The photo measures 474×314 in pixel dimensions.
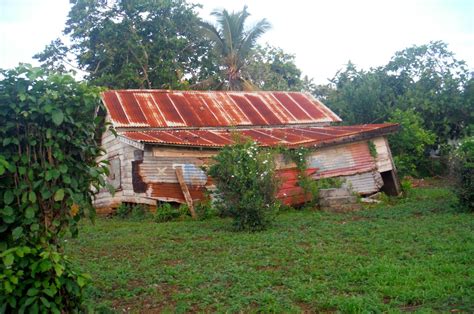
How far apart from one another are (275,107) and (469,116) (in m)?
9.43

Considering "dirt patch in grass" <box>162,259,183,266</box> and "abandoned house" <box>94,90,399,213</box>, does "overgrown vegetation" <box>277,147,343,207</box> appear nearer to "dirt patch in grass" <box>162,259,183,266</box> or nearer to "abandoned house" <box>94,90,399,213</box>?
"abandoned house" <box>94,90,399,213</box>

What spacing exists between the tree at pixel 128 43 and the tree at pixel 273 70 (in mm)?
4624

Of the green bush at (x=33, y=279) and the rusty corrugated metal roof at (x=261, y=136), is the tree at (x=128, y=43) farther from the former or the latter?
the green bush at (x=33, y=279)

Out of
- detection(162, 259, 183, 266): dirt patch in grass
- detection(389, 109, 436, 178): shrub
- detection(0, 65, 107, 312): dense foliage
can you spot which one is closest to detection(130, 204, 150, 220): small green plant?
detection(162, 259, 183, 266): dirt patch in grass

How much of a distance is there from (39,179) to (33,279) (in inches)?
31.5

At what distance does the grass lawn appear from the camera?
4934 mm

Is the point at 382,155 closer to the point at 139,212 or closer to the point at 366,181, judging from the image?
the point at 366,181

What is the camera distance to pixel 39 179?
3.92 meters

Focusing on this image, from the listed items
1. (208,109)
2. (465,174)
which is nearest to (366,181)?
(465,174)

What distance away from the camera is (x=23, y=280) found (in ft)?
12.5

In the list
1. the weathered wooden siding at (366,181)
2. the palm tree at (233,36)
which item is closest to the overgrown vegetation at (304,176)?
the weathered wooden siding at (366,181)

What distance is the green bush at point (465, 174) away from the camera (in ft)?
34.0

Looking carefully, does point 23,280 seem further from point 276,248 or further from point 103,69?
point 103,69

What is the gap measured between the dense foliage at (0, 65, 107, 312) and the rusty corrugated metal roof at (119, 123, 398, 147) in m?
8.75
